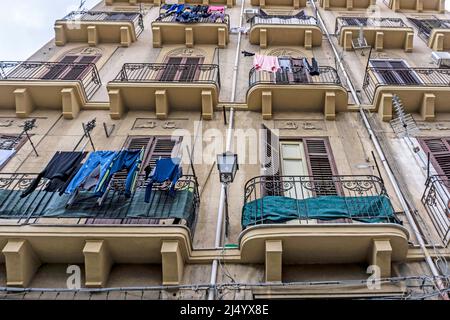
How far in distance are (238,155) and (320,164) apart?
2.12 metres

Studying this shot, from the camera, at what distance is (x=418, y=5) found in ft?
70.5


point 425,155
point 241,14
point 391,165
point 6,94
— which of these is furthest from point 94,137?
point 241,14

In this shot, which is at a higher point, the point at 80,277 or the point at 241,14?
the point at 241,14

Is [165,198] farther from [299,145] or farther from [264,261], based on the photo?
[299,145]

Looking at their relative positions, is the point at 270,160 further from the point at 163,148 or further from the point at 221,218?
the point at 163,148

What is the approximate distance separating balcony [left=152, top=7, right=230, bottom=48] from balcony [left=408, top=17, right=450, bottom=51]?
8702 millimetres

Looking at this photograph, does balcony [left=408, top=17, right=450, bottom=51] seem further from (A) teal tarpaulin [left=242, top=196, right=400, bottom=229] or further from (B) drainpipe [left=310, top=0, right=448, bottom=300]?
(A) teal tarpaulin [left=242, top=196, right=400, bottom=229]

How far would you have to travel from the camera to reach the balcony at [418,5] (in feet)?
70.5

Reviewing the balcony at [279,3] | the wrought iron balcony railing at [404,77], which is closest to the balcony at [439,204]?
the wrought iron balcony railing at [404,77]

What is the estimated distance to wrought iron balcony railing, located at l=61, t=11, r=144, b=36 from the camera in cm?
1745

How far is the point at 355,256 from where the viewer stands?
7688 mm

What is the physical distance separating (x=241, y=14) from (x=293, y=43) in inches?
179

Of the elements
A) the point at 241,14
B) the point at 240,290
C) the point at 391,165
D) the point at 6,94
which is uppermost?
the point at 241,14

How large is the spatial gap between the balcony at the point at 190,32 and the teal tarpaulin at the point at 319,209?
1011 centimetres
